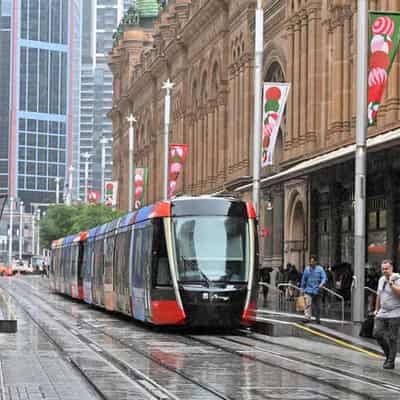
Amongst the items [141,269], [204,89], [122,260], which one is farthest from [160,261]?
[204,89]

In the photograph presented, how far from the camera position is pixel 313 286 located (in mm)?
30656

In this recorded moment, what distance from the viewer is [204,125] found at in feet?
254

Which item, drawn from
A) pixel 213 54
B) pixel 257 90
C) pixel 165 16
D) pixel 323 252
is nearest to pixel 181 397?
pixel 257 90

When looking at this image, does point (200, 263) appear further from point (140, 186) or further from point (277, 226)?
point (140, 186)

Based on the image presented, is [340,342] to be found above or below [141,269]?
below

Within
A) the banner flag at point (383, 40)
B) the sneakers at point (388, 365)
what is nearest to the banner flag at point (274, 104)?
the banner flag at point (383, 40)

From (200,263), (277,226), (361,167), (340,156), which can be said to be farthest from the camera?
(277,226)

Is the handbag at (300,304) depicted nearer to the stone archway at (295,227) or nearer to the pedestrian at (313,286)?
the pedestrian at (313,286)

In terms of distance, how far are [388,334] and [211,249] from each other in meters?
8.74

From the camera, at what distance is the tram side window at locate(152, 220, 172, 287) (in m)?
28.3

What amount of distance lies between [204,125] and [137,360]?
5704cm

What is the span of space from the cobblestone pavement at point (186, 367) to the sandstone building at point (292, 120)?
9164 millimetres

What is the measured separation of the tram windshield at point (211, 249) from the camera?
2817cm

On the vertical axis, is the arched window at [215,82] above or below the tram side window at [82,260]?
above
